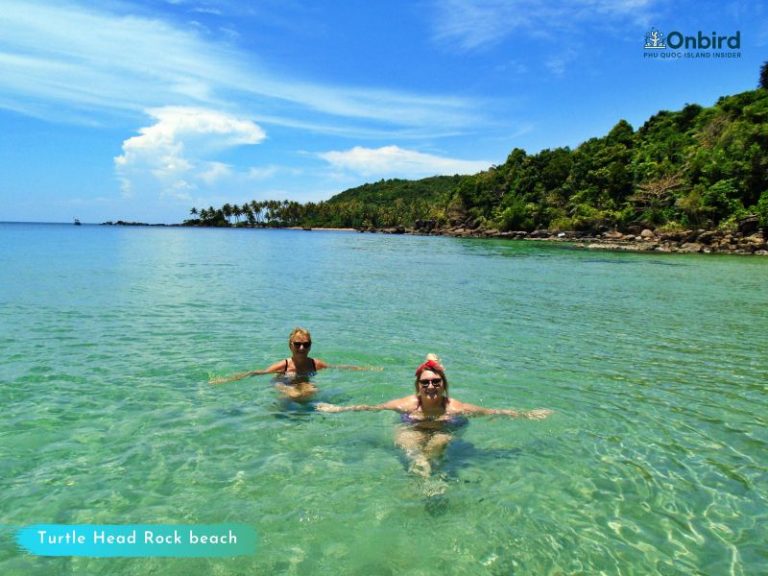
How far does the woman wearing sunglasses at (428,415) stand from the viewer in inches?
249

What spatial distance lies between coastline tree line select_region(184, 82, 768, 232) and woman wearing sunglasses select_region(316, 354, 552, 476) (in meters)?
74.7

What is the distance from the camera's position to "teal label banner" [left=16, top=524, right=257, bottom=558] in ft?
14.8

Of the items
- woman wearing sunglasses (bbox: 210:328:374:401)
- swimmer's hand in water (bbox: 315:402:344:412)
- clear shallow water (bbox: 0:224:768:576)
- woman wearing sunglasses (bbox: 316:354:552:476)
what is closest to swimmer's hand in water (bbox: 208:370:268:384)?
woman wearing sunglasses (bbox: 210:328:374:401)

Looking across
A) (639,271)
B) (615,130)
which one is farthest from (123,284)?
(615,130)

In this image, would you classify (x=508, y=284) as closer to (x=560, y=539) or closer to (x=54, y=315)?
(x=54, y=315)

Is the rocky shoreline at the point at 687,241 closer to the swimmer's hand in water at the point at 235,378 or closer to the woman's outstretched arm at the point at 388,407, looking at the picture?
the woman's outstretched arm at the point at 388,407

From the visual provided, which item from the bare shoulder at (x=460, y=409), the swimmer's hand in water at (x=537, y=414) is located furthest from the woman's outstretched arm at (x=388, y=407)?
the swimmer's hand in water at (x=537, y=414)

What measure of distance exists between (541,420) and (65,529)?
20.9ft

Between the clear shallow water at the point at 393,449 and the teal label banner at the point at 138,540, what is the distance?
0.12m

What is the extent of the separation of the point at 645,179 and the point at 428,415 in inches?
3961

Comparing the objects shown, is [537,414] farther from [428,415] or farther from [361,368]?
[361,368]

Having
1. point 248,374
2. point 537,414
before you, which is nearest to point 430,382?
point 537,414

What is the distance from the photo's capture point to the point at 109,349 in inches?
457

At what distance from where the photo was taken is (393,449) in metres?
6.58
